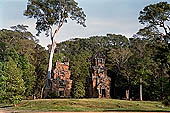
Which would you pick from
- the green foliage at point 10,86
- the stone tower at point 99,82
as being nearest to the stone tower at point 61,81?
the stone tower at point 99,82

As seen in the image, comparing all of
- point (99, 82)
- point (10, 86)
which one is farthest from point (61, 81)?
point (10, 86)

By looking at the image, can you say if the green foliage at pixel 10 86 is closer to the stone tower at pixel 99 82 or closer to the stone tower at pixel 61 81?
the stone tower at pixel 61 81

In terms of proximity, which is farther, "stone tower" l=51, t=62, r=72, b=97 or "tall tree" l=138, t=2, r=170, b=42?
"stone tower" l=51, t=62, r=72, b=97

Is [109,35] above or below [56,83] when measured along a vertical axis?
above

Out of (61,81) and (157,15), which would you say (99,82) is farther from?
(157,15)

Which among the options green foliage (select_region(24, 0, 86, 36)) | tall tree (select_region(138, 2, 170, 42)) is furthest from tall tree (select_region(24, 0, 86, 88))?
tall tree (select_region(138, 2, 170, 42))

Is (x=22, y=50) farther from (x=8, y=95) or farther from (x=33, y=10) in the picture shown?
(x=8, y=95)

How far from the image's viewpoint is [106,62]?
1384 inches

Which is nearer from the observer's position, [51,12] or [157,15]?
[157,15]

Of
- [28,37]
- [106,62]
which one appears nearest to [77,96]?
[106,62]

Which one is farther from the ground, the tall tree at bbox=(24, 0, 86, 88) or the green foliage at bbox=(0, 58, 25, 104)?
the tall tree at bbox=(24, 0, 86, 88)

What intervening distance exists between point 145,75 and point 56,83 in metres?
9.96

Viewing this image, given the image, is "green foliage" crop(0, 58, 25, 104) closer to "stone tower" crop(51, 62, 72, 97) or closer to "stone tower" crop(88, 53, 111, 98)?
"stone tower" crop(51, 62, 72, 97)

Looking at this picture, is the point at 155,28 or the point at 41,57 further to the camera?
the point at 41,57
